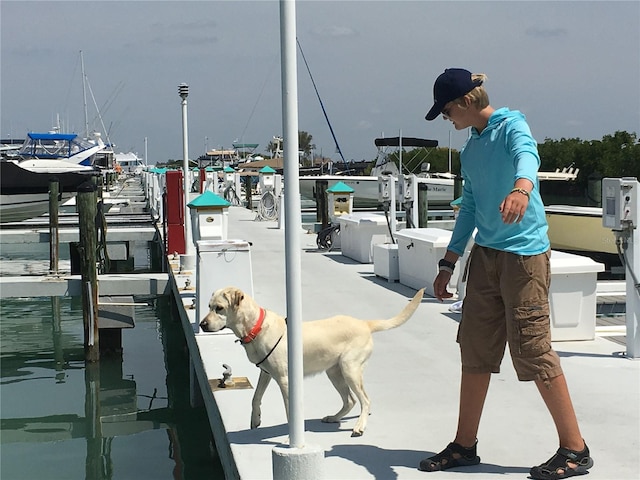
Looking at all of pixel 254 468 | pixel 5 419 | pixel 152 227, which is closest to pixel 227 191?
pixel 152 227

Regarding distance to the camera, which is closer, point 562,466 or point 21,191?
point 562,466

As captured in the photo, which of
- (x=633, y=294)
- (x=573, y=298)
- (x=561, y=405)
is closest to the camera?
(x=561, y=405)

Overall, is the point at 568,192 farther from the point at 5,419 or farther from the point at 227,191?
the point at 5,419

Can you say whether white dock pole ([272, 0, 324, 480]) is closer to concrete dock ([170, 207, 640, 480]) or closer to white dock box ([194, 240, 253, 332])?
concrete dock ([170, 207, 640, 480])

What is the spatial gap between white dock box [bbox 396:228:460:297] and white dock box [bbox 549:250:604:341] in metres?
2.56

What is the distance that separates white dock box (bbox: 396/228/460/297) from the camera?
10.7 metres

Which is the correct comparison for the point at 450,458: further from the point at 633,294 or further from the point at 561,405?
the point at 633,294

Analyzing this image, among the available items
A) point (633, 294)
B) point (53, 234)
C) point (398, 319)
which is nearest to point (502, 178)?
point (398, 319)

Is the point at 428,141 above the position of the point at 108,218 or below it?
above

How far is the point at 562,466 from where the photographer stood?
4.30 m

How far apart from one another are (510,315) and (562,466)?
0.80 metres

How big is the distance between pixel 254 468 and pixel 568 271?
4111 millimetres

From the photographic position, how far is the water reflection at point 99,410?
8.20 meters

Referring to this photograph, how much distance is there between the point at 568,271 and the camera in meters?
7.82
